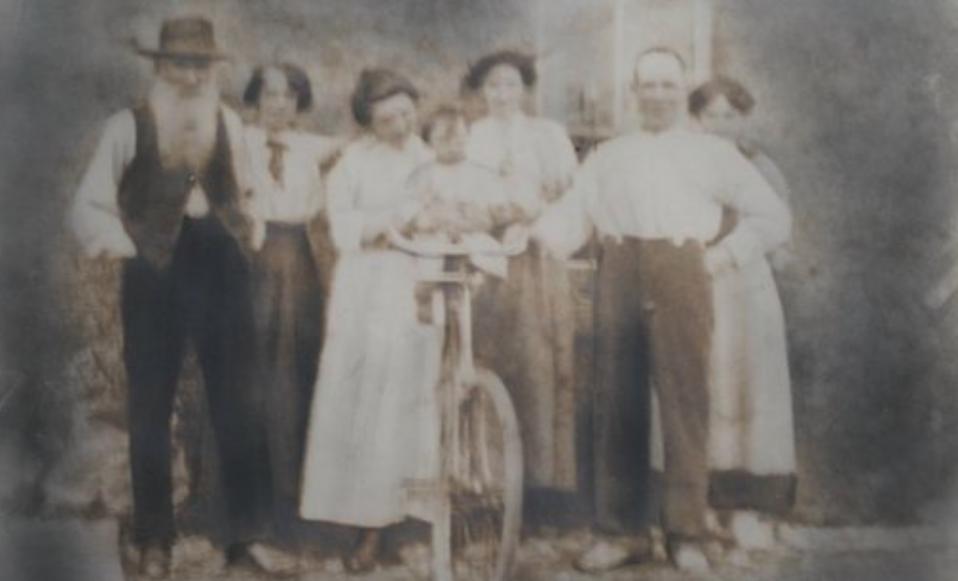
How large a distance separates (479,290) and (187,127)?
5.08 ft

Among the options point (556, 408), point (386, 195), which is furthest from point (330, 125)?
point (556, 408)

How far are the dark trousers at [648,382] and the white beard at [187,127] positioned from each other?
75.9 inches

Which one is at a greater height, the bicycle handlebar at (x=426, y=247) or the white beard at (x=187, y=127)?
the white beard at (x=187, y=127)

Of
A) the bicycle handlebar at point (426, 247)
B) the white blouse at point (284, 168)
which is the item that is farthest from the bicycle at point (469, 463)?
the white blouse at point (284, 168)

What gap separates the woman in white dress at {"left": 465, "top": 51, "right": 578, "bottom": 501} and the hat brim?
1.15 metres

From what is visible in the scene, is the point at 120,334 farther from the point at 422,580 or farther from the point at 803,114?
the point at 803,114

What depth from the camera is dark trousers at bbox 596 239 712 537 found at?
252 inches

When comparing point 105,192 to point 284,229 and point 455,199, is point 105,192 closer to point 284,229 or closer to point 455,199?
point 284,229

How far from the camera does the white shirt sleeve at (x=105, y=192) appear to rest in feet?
20.6

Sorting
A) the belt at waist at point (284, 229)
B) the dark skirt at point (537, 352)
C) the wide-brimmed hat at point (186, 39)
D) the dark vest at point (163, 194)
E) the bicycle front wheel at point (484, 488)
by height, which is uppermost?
the wide-brimmed hat at point (186, 39)

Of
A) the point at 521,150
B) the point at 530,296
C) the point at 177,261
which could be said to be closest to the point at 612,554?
the point at 530,296

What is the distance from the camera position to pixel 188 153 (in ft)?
20.8

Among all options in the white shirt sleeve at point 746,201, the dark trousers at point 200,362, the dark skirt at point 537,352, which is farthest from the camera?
the white shirt sleeve at point 746,201

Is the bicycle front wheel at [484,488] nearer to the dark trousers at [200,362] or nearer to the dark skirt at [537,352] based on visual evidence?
the dark skirt at [537,352]
